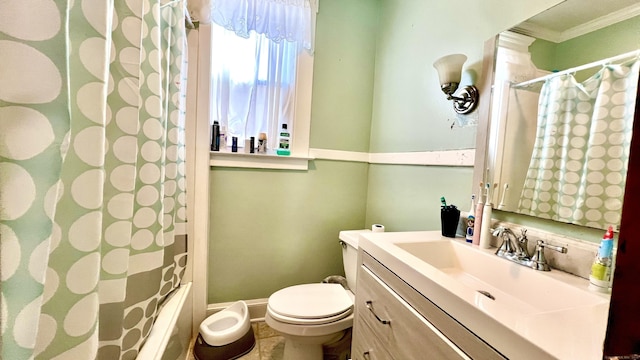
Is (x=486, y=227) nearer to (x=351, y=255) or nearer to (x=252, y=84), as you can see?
(x=351, y=255)

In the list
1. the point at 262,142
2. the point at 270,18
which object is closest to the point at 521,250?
the point at 262,142

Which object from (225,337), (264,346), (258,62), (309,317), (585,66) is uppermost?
(258,62)

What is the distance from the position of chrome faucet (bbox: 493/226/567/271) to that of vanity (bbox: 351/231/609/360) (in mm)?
38

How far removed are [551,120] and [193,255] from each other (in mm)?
1905

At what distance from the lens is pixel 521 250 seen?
0.90m

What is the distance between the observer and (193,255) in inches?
64.6

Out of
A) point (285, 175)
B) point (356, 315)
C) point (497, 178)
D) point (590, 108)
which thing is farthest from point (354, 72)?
point (356, 315)

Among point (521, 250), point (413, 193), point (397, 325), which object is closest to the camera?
point (397, 325)

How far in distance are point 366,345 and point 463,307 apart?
577 millimetres

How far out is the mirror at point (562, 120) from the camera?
741mm

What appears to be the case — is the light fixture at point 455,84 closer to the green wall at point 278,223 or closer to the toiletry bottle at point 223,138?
the green wall at point 278,223

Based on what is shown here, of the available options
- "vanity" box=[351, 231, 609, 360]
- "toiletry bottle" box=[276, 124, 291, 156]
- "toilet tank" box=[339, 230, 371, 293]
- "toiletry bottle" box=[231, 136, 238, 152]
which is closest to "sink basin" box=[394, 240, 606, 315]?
"vanity" box=[351, 231, 609, 360]

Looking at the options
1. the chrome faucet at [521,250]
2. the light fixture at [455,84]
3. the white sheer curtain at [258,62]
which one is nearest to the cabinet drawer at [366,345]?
the chrome faucet at [521,250]

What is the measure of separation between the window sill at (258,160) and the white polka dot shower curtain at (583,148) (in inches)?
50.8
